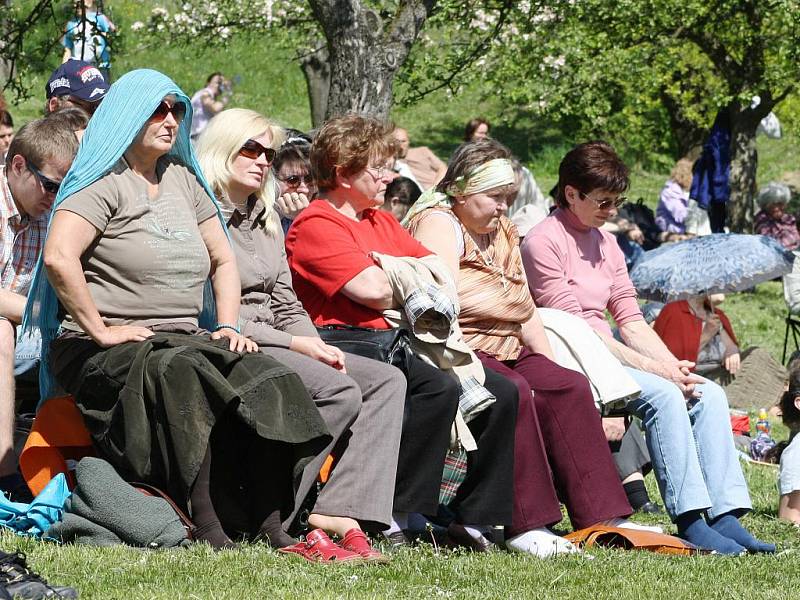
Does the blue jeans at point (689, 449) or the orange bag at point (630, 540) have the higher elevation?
the blue jeans at point (689, 449)

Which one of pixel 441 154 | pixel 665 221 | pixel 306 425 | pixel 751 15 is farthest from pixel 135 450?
pixel 441 154

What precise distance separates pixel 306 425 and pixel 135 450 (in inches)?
→ 24.5

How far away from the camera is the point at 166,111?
5.04m

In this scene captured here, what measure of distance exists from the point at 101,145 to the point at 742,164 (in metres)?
15.2

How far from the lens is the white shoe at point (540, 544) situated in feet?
17.3

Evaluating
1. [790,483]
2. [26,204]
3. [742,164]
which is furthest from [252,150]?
[742,164]

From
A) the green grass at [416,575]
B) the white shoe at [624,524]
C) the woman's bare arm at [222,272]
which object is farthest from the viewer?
the white shoe at [624,524]

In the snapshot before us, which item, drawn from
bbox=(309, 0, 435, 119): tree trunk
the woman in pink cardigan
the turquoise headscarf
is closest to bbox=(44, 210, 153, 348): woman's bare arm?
the turquoise headscarf

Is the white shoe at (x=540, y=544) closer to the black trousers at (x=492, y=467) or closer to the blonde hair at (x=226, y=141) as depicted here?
the black trousers at (x=492, y=467)

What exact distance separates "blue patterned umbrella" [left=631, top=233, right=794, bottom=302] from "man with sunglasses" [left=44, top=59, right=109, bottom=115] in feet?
13.7

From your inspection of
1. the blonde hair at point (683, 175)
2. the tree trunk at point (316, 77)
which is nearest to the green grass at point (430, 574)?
the tree trunk at point (316, 77)

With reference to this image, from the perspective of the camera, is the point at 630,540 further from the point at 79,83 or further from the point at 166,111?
the point at 79,83

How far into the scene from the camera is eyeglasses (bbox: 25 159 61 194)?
5.57 m

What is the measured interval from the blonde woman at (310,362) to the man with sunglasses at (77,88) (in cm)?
157
